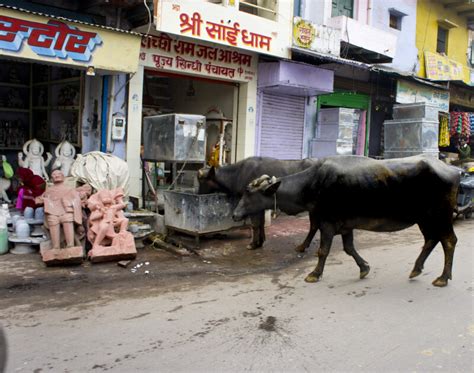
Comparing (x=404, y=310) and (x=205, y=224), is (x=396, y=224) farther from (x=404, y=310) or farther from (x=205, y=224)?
(x=205, y=224)

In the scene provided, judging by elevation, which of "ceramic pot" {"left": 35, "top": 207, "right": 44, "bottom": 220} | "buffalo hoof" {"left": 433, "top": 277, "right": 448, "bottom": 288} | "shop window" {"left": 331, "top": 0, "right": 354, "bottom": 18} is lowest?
"buffalo hoof" {"left": 433, "top": 277, "right": 448, "bottom": 288}

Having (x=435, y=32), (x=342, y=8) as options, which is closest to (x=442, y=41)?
(x=435, y=32)

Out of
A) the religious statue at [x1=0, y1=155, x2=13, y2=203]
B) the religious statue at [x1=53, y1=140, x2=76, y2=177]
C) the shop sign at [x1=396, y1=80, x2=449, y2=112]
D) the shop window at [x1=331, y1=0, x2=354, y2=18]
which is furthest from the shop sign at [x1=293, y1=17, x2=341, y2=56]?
the religious statue at [x1=0, y1=155, x2=13, y2=203]

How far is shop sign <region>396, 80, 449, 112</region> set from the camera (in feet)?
50.2

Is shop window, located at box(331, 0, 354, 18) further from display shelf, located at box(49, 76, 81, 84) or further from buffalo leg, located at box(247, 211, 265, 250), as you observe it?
buffalo leg, located at box(247, 211, 265, 250)

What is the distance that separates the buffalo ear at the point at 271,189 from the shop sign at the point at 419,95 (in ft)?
33.4

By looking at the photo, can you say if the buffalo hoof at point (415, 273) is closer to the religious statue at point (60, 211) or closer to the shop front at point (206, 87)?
the religious statue at point (60, 211)

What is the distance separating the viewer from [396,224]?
620 centimetres

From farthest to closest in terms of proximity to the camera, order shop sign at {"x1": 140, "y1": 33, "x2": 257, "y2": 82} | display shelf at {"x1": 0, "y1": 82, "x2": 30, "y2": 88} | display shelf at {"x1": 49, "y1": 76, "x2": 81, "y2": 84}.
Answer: display shelf at {"x1": 0, "y1": 82, "x2": 30, "y2": 88} → shop sign at {"x1": 140, "y1": 33, "x2": 257, "y2": 82} → display shelf at {"x1": 49, "y1": 76, "x2": 81, "y2": 84}

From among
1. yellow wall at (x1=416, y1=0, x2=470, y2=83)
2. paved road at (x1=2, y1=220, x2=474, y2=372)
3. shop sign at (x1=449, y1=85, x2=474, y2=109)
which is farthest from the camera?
shop sign at (x1=449, y1=85, x2=474, y2=109)

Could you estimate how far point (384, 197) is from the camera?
19.9ft

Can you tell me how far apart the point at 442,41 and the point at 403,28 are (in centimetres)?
332

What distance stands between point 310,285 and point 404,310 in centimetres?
126

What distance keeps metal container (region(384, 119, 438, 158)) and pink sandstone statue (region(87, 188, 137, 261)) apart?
10.0m
